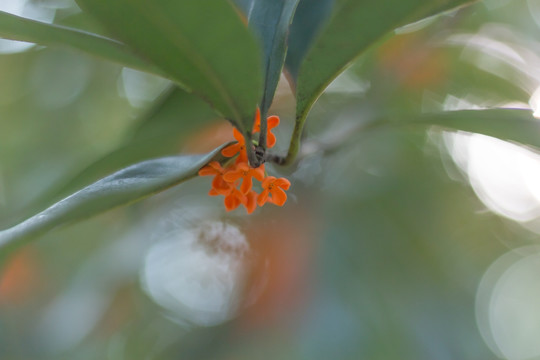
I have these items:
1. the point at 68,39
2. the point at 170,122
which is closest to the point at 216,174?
the point at 68,39

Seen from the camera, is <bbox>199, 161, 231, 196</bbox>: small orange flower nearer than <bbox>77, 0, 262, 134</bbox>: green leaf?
No

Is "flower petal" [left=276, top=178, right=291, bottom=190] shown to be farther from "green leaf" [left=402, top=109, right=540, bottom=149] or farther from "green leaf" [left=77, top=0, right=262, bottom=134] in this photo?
"green leaf" [left=402, top=109, right=540, bottom=149]

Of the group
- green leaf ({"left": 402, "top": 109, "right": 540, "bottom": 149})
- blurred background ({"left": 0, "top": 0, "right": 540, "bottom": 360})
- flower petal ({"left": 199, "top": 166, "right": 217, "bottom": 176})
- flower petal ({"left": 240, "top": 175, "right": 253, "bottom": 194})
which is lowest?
blurred background ({"left": 0, "top": 0, "right": 540, "bottom": 360})

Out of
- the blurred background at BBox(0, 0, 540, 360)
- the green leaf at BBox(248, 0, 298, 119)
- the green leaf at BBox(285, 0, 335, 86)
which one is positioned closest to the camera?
the green leaf at BBox(248, 0, 298, 119)

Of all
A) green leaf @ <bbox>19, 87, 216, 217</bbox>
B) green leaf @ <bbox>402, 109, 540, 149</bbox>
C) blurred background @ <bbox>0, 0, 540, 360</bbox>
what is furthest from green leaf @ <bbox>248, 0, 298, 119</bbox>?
blurred background @ <bbox>0, 0, 540, 360</bbox>

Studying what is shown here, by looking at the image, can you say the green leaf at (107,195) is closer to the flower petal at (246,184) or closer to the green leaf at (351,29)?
the flower petal at (246,184)

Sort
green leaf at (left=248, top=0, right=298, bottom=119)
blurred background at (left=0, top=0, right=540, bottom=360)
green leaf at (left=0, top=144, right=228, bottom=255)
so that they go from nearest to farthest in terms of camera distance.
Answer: green leaf at (left=0, top=144, right=228, bottom=255) < green leaf at (left=248, top=0, right=298, bottom=119) < blurred background at (left=0, top=0, right=540, bottom=360)

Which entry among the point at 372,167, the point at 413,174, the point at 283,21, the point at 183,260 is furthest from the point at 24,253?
the point at 283,21
